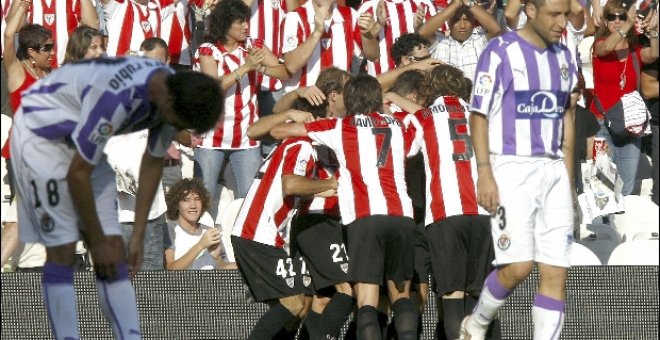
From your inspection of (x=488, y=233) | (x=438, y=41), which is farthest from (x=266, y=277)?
(x=438, y=41)

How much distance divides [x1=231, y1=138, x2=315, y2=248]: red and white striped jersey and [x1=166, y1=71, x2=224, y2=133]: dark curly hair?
2.15 metres

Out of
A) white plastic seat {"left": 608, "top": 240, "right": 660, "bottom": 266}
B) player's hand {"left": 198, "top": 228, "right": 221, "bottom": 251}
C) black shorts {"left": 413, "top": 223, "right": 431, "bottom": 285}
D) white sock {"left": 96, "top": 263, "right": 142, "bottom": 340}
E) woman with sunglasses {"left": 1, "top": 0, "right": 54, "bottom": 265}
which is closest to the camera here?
white sock {"left": 96, "top": 263, "right": 142, "bottom": 340}

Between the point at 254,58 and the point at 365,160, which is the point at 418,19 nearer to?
the point at 254,58

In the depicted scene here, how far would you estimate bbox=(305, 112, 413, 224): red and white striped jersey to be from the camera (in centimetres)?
862

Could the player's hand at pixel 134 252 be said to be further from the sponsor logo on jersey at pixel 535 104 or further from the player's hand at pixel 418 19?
the player's hand at pixel 418 19

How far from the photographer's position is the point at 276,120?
907 centimetres

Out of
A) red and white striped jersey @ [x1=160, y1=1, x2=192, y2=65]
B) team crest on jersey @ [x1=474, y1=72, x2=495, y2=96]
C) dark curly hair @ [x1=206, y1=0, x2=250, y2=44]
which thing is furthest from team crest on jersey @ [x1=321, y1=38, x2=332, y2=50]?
team crest on jersey @ [x1=474, y1=72, x2=495, y2=96]

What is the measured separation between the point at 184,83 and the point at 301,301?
261 cm

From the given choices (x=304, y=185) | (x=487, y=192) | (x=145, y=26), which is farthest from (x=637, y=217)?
(x=145, y=26)

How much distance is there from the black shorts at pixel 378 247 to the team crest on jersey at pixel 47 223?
208cm

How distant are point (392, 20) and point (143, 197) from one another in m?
4.50

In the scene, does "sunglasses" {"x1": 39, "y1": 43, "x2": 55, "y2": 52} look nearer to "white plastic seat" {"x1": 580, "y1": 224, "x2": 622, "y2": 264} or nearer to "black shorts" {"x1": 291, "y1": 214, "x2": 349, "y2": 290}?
"black shorts" {"x1": 291, "y1": 214, "x2": 349, "y2": 290}

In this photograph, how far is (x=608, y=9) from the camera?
11031 millimetres

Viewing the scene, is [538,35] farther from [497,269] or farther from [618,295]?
[618,295]
